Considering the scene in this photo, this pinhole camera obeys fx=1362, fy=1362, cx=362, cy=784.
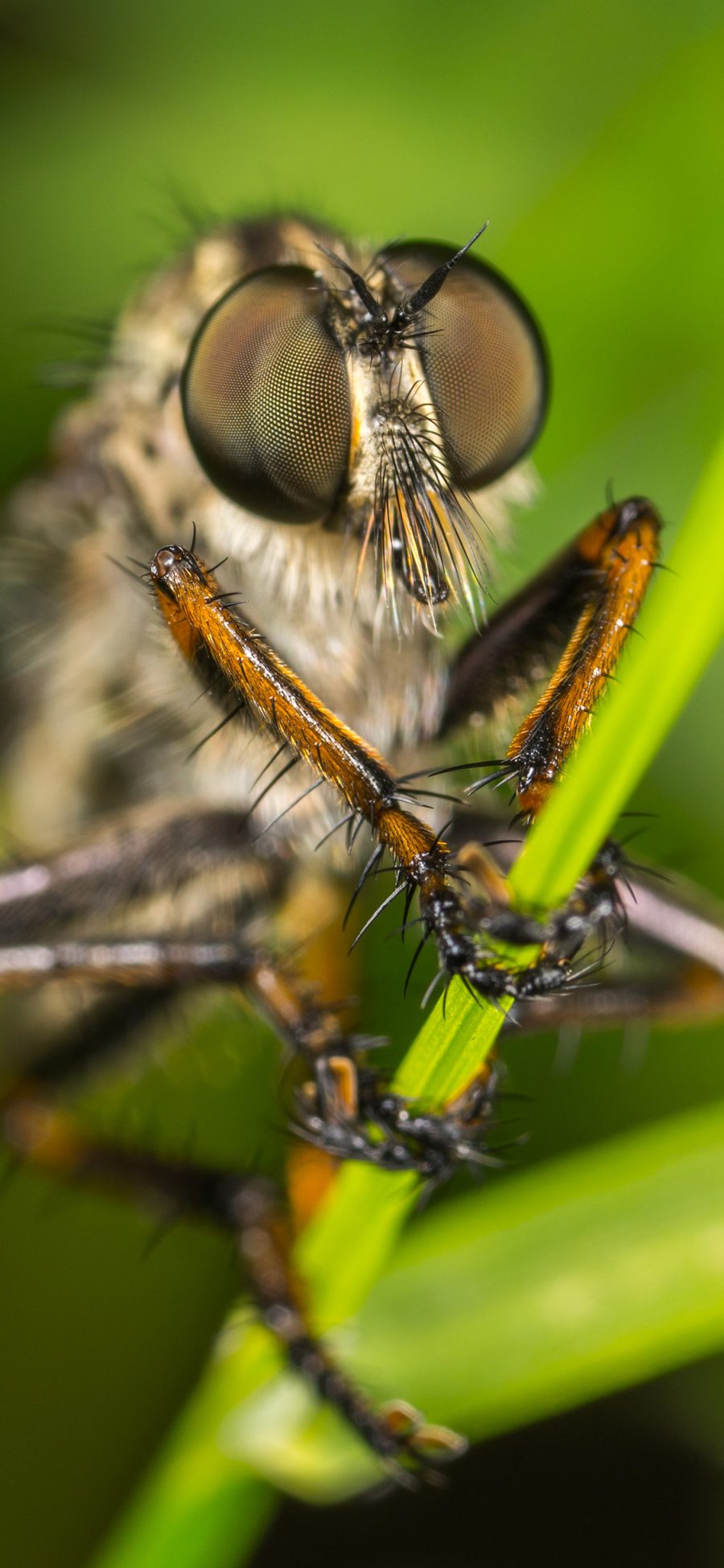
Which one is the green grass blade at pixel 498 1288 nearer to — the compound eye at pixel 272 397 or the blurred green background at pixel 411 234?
the compound eye at pixel 272 397

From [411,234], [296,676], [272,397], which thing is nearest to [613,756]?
[296,676]

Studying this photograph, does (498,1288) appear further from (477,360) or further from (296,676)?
(477,360)

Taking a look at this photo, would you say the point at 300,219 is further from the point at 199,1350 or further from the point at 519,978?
the point at 199,1350

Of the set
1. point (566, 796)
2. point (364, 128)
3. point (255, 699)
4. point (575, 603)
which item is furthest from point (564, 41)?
point (566, 796)

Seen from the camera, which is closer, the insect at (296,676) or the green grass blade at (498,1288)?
the insect at (296,676)

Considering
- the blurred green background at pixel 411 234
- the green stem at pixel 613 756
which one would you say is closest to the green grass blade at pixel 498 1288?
the green stem at pixel 613 756
